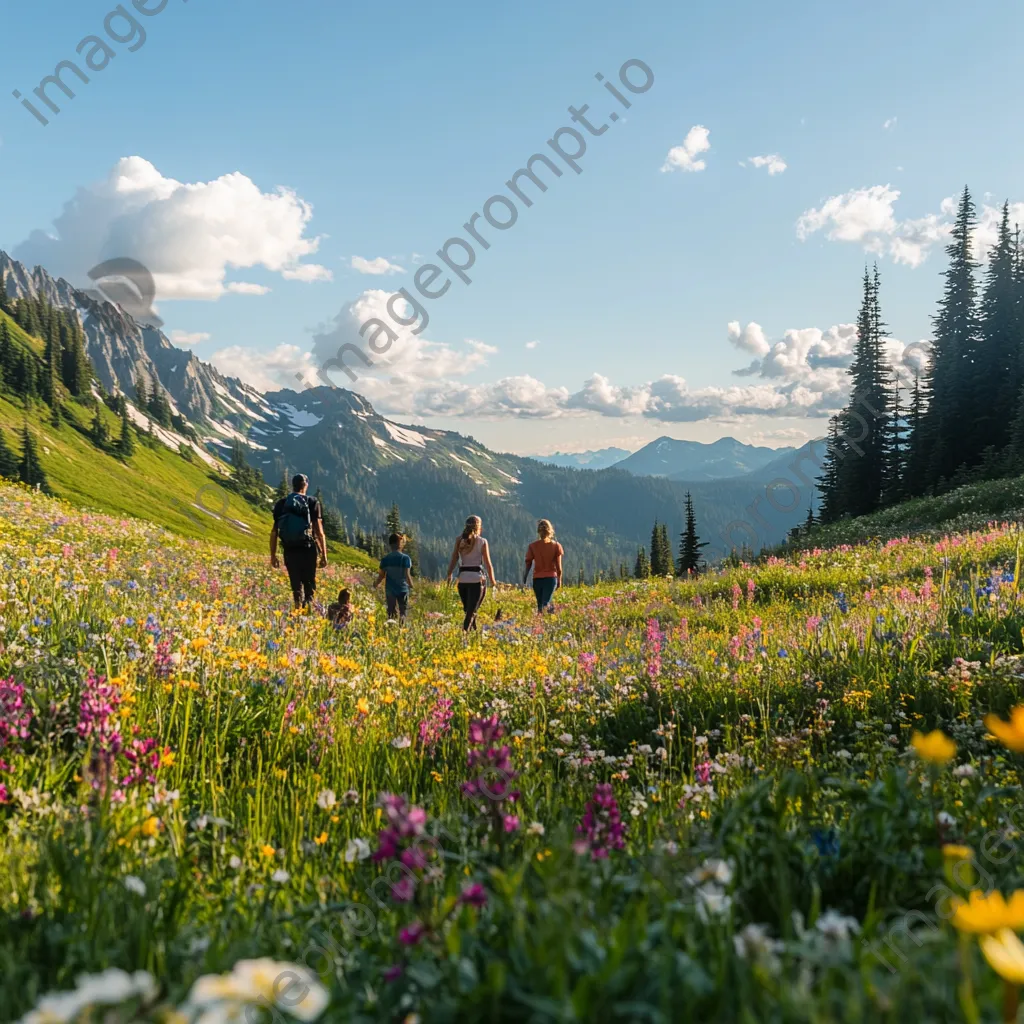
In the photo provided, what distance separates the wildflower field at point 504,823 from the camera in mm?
1450

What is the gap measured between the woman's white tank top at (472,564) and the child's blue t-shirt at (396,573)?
3.75ft

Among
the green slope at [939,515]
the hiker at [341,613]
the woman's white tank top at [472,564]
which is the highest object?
the green slope at [939,515]

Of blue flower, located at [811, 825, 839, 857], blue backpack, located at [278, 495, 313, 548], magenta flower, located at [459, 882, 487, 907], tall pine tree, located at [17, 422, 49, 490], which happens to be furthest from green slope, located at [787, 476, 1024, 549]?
tall pine tree, located at [17, 422, 49, 490]

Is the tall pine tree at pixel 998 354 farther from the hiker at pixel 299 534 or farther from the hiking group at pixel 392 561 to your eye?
the hiker at pixel 299 534

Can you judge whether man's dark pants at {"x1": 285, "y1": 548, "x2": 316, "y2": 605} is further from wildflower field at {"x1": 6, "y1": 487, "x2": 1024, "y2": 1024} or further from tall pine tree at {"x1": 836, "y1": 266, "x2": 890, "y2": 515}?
tall pine tree at {"x1": 836, "y1": 266, "x2": 890, "y2": 515}

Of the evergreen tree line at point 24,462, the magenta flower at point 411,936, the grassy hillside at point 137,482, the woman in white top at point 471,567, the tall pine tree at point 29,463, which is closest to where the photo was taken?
the magenta flower at point 411,936

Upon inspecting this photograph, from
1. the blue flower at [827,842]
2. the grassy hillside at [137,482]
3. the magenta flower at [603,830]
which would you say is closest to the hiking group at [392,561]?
the magenta flower at [603,830]

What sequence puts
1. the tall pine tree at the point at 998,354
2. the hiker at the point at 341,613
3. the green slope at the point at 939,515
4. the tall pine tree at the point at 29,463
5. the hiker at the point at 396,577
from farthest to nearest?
the tall pine tree at the point at 29,463 → the tall pine tree at the point at 998,354 → the green slope at the point at 939,515 → the hiker at the point at 396,577 → the hiker at the point at 341,613

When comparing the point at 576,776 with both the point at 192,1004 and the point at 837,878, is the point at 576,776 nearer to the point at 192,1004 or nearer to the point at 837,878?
the point at 837,878

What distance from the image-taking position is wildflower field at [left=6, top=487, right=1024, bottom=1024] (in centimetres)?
145

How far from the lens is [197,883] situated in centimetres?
271

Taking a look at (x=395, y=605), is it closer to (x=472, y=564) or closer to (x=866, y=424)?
(x=472, y=564)

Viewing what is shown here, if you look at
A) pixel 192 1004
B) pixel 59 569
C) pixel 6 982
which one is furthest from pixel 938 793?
pixel 59 569

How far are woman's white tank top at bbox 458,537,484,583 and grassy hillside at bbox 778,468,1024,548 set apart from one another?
16.0 meters
